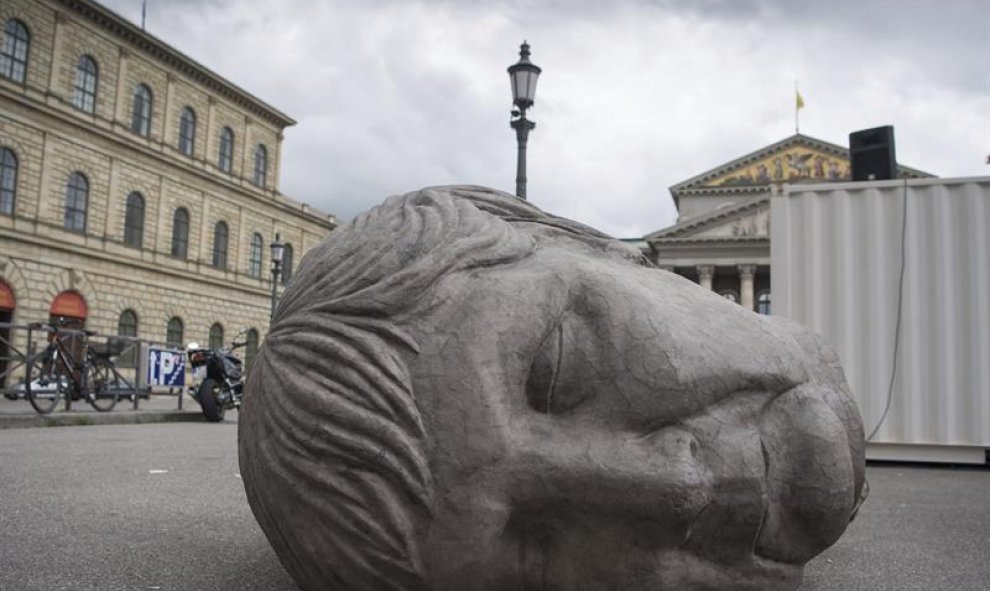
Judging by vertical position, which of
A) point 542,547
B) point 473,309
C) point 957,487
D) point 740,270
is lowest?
point 957,487

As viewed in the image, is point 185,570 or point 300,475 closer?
point 300,475

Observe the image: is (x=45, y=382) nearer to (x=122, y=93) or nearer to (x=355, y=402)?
(x=355, y=402)

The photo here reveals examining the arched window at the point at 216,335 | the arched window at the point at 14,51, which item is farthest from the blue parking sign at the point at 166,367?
the arched window at the point at 216,335

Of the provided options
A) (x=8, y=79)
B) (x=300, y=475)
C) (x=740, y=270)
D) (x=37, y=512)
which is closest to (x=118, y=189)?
(x=8, y=79)

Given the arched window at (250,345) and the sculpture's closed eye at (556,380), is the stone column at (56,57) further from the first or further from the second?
the sculpture's closed eye at (556,380)

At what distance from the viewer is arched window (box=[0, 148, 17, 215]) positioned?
23.8 m

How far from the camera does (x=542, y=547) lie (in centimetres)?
164

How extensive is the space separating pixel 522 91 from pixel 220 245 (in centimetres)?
2749

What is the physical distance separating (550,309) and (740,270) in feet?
149

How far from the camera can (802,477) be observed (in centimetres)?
169

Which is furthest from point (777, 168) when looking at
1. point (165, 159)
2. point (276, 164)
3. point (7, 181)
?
point (7, 181)

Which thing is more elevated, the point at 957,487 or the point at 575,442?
the point at 575,442

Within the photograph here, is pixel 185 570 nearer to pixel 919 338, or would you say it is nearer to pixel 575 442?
pixel 575 442

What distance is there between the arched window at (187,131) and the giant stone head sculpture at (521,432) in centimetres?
3257
